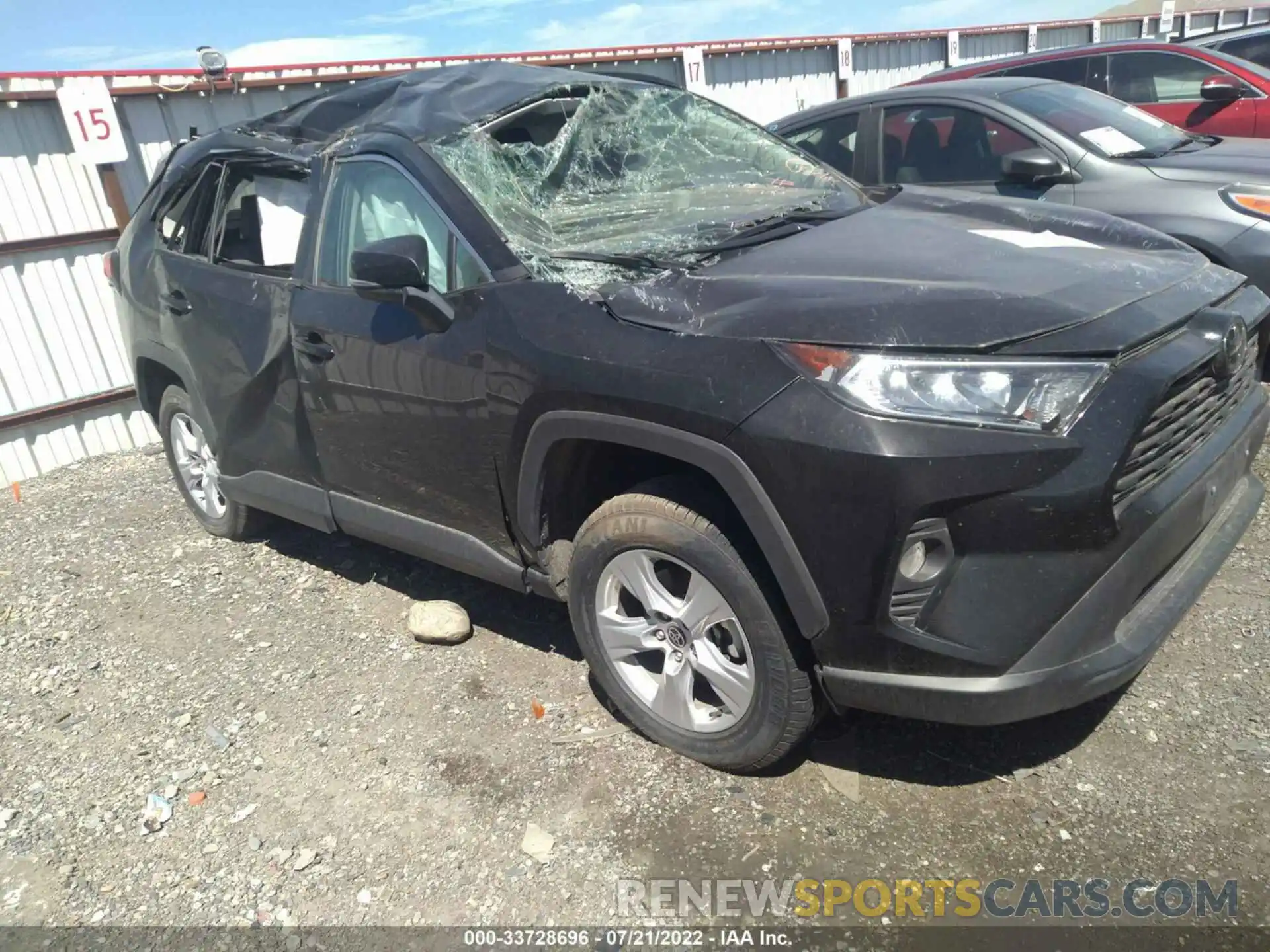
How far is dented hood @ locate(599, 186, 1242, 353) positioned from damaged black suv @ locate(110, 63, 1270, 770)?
0.04ft

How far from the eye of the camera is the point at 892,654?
2.29 metres

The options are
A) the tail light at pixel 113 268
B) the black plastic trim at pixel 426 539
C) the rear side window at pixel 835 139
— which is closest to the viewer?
the black plastic trim at pixel 426 539

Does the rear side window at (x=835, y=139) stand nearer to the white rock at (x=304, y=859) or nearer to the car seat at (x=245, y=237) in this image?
the car seat at (x=245, y=237)

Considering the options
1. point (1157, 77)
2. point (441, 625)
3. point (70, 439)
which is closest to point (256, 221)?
point (441, 625)

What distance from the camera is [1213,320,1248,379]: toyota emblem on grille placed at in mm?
2455

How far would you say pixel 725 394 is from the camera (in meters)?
2.35

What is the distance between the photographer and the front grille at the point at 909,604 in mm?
2242

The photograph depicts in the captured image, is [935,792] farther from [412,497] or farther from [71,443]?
[71,443]

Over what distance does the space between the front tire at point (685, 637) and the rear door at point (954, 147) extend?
390 centimetres

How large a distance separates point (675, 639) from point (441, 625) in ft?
4.33

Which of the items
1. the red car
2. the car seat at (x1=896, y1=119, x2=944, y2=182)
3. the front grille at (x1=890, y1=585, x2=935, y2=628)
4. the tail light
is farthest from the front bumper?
the red car

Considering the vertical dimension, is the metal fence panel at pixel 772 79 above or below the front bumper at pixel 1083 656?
above

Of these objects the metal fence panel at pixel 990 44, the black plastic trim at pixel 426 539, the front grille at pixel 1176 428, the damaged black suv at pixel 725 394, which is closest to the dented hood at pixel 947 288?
the damaged black suv at pixel 725 394

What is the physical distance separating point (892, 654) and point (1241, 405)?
55.0 inches
